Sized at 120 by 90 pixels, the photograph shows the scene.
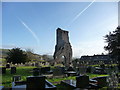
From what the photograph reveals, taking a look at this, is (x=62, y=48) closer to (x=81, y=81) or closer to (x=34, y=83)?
(x=81, y=81)

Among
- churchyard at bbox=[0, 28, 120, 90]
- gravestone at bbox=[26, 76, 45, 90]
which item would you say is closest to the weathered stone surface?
churchyard at bbox=[0, 28, 120, 90]

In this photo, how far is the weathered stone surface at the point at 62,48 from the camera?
27.4m

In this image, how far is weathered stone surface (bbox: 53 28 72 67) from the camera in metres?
27.4

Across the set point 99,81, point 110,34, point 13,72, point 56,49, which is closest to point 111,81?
point 99,81

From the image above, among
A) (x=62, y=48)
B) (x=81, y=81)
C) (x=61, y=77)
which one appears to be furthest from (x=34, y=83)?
(x=62, y=48)

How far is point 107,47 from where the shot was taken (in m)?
17.5

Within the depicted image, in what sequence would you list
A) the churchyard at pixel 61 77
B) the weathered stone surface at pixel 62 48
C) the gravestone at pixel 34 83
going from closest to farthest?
the gravestone at pixel 34 83 < the churchyard at pixel 61 77 < the weathered stone surface at pixel 62 48

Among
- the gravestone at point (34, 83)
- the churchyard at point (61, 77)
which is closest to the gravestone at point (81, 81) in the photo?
the churchyard at point (61, 77)

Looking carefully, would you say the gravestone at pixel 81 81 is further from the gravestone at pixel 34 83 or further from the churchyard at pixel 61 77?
the gravestone at pixel 34 83

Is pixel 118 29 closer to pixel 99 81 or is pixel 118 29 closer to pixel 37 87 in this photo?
pixel 99 81

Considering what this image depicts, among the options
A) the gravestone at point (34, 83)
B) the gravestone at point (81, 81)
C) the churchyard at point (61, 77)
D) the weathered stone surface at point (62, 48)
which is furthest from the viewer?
the weathered stone surface at point (62, 48)

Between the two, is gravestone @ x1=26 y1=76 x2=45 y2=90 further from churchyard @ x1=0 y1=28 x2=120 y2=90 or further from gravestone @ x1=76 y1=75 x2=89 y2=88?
gravestone @ x1=76 y1=75 x2=89 y2=88

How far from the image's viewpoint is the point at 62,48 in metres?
27.4

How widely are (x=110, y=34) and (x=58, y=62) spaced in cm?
1477
